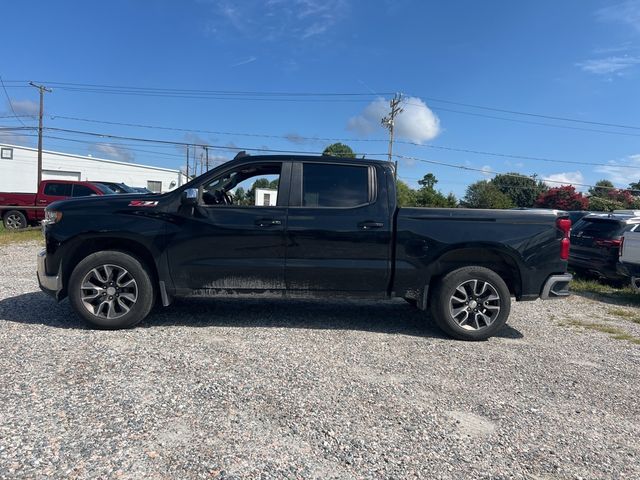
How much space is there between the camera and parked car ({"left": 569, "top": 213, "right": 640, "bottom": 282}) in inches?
340

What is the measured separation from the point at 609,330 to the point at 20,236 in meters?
15.5

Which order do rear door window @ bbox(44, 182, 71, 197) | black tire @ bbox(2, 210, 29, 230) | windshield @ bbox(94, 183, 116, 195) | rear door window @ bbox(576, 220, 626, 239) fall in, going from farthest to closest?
black tire @ bbox(2, 210, 29, 230), rear door window @ bbox(44, 182, 71, 197), windshield @ bbox(94, 183, 116, 195), rear door window @ bbox(576, 220, 626, 239)

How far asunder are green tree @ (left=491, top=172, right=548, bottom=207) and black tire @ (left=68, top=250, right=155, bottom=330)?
71202 mm

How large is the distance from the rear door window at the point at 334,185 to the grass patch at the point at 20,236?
11.3 meters

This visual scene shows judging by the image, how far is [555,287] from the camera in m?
5.15

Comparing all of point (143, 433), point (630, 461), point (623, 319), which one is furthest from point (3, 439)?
point (623, 319)

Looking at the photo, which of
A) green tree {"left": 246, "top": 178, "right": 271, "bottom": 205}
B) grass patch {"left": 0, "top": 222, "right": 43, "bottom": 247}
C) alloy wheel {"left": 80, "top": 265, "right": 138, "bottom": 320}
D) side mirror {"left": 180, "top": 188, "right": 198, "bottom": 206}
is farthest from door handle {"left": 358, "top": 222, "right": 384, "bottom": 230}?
grass patch {"left": 0, "top": 222, "right": 43, "bottom": 247}

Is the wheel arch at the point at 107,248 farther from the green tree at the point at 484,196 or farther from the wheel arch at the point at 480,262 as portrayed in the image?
the green tree at the point at 484,196

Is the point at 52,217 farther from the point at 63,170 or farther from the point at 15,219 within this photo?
the point at 63,170

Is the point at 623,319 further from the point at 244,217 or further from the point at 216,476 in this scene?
the point at 216,476

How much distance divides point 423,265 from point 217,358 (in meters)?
2.38

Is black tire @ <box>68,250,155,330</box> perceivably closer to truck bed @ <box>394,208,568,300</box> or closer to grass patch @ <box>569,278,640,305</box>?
truck bed @ <box>394,208,568,300</box>

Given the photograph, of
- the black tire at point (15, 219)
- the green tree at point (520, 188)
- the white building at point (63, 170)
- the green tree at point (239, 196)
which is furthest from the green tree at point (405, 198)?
the green tree at point (520, 188)

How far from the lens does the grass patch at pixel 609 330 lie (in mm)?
5602
